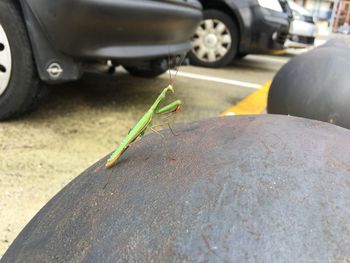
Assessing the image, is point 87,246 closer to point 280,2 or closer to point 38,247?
point 38,247

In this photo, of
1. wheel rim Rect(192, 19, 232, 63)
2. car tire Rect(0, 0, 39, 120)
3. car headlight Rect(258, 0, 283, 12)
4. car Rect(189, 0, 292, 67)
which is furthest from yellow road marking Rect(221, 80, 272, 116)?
car tire Rect(0, 0, 39, 120)

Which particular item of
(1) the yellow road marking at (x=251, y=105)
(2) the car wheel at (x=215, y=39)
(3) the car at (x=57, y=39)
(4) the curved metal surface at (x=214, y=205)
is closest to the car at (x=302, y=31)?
(2) the car wheel at (x=215, y=39)

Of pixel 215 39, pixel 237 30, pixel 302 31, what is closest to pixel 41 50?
pixel 215 39

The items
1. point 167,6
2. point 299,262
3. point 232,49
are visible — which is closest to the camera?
point 299,262

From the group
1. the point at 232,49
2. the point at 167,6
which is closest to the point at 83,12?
the point at 167,6

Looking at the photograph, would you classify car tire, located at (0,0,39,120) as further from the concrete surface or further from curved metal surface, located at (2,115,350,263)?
curved metal surface, located at (2,115,350,263)

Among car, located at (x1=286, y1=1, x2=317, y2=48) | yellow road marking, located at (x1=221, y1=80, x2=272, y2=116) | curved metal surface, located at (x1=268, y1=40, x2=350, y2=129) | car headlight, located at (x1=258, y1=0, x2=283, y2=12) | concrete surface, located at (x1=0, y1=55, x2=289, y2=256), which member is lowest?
car, located at (x1=286, y1=1, x2=317, y2=48)

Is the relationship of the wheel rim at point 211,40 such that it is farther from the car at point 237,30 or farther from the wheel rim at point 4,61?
the wheel rim at point 4,61

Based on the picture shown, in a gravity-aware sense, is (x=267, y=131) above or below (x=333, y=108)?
above
